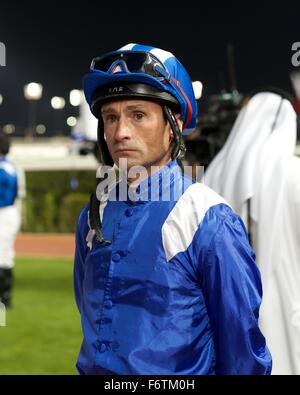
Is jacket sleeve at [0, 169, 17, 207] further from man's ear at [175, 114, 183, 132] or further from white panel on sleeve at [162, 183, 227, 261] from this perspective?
white panel on sleeve at [162, 183, 227, 261]

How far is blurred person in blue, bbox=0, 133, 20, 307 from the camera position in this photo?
7594mm

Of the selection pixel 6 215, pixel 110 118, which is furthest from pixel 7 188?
pixel 110 118

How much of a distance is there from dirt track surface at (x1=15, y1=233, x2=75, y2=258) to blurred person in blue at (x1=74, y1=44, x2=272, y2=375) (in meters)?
10.9

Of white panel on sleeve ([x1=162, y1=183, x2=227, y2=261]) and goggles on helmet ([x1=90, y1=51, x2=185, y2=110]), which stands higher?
goggles on helmet ([x1=90, y1=51, x2=185, y2=110])

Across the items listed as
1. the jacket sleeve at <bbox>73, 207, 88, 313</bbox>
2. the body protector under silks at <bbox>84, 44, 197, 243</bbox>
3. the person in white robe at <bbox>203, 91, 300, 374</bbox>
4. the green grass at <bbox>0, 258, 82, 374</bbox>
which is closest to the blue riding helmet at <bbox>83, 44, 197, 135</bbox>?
the body protector under silks at <bbox>84, 44, 197, 243</bbox>

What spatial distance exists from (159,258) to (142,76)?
0.49 m

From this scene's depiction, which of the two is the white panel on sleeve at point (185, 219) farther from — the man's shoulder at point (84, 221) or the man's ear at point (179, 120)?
the man's shoulder at point (84, 221)

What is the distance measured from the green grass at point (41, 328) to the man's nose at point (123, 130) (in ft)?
12.3

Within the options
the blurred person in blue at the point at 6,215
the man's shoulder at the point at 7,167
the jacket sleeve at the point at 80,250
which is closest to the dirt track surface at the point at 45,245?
the blurred person in blue at the point at 6,215

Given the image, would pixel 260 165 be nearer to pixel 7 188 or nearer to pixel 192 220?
pixel 192 220

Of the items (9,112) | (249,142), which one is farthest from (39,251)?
(9,112)

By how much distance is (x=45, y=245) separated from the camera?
14.4m

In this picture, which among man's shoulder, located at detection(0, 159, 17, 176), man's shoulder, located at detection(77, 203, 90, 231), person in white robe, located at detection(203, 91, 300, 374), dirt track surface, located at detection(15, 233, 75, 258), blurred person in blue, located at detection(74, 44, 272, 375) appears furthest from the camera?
dirt track surface, located at detection(15, 233, 75, 258)

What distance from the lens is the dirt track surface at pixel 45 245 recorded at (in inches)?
518
